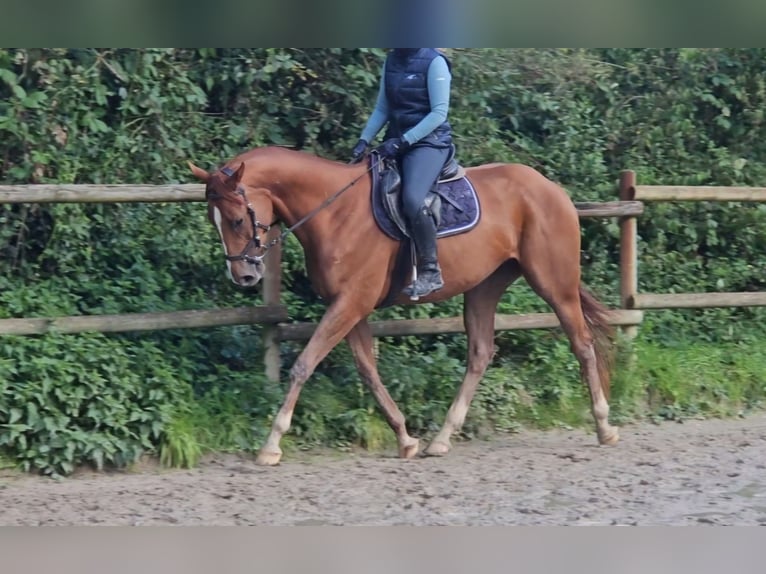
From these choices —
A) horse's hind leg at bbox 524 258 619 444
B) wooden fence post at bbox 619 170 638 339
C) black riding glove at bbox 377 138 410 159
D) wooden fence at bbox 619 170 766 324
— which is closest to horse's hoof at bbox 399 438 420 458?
horse's hind leg at bbox 524 258 619 444

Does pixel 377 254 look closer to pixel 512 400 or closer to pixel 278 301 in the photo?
pixel 278 301

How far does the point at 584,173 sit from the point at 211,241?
3620mm

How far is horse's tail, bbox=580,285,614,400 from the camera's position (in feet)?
24.7

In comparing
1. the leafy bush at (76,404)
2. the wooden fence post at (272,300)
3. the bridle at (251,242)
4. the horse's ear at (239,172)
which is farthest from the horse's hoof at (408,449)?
the horse's ear at (239,172)

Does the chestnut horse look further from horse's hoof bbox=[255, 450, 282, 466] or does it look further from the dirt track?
→ the dirt track

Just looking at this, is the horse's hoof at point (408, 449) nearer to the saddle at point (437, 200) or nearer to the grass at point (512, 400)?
the grass at point (512, 400)

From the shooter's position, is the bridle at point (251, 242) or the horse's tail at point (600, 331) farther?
the horse's tail at point (600, 331)

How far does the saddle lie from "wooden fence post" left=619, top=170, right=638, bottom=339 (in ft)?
6.19

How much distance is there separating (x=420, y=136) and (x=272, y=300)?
5.31 feet

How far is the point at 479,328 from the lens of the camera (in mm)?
7434

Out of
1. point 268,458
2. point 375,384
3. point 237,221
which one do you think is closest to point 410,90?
point 237,221

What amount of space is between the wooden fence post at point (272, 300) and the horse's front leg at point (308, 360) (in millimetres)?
770

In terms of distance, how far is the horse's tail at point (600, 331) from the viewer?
7.54 meters

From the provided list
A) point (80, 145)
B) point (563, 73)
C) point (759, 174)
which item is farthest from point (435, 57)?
point (759, 174)
